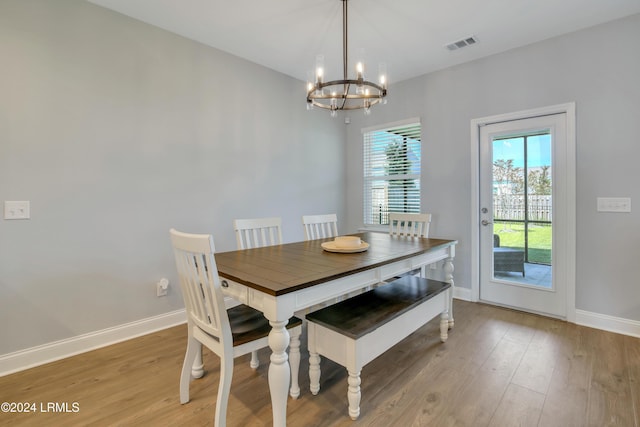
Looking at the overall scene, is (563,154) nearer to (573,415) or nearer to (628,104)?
(628,104)

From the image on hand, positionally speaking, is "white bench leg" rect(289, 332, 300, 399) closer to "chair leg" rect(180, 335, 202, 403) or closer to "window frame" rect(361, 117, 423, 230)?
"chair leg" rect(180, 335, 202, 403)

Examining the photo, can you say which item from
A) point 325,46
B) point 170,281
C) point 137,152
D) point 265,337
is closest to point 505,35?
point 325,46

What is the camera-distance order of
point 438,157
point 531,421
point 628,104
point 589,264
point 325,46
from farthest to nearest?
point 438,157 → point 325,46 → point 589,264 → point 628,104 → point 531,421

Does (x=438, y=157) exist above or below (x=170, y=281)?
above

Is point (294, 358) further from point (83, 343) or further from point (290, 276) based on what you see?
point (83, 343)

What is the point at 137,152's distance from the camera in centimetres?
247

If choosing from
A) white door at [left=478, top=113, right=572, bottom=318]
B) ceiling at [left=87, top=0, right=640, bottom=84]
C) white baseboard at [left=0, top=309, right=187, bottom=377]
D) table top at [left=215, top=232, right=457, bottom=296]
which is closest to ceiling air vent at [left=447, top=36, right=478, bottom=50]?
ceiling at [left=87, top=0, right=640, bottom=84]

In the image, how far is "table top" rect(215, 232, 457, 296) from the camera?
1361mm

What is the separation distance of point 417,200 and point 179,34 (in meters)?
3.14

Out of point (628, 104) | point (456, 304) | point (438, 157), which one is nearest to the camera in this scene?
point (628, 104)

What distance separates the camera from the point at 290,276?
1438mm

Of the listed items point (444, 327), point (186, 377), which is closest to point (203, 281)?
point (186, 377)

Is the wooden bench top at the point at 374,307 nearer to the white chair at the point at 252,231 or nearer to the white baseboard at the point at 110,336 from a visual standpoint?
the white chair at the point at 252,231

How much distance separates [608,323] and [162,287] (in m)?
3.91
